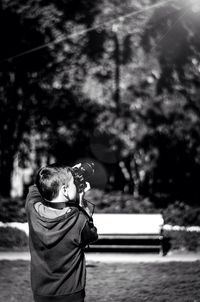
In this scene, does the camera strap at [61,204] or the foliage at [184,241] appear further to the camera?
the foliage at [184,241]

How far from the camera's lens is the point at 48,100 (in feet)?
47.1

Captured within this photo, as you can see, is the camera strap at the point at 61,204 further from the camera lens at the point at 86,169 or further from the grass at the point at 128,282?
the grass at the point at 128,282

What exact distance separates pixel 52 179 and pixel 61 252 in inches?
17.1

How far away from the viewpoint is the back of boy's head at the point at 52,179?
7.83ft

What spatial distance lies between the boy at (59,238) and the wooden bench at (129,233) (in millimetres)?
6161

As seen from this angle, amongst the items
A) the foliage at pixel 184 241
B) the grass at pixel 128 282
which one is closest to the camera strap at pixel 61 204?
the grass at pixel 128 282

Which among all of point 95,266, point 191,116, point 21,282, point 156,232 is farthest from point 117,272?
point 191,116

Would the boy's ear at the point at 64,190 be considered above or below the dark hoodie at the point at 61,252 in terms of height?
above

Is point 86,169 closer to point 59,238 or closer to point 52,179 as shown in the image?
point 52,179

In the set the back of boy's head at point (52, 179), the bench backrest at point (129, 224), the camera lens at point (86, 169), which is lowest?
the bench backrest at point (129, 224)

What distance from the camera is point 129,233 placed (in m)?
9.15

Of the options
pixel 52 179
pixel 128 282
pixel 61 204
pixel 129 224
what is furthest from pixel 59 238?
pixel 129 224

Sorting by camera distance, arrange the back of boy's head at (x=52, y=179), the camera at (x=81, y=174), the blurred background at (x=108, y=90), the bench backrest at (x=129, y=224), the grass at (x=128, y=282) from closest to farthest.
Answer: the back of boy's head at (x=52, y=179) < the camera at (x=81, y=174) < the grass at (x=128, y=282) < the bench backrest at (x=129, y=224) < the blurred background at (x=108, y=90)

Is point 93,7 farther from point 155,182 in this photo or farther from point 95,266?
point 95,266
